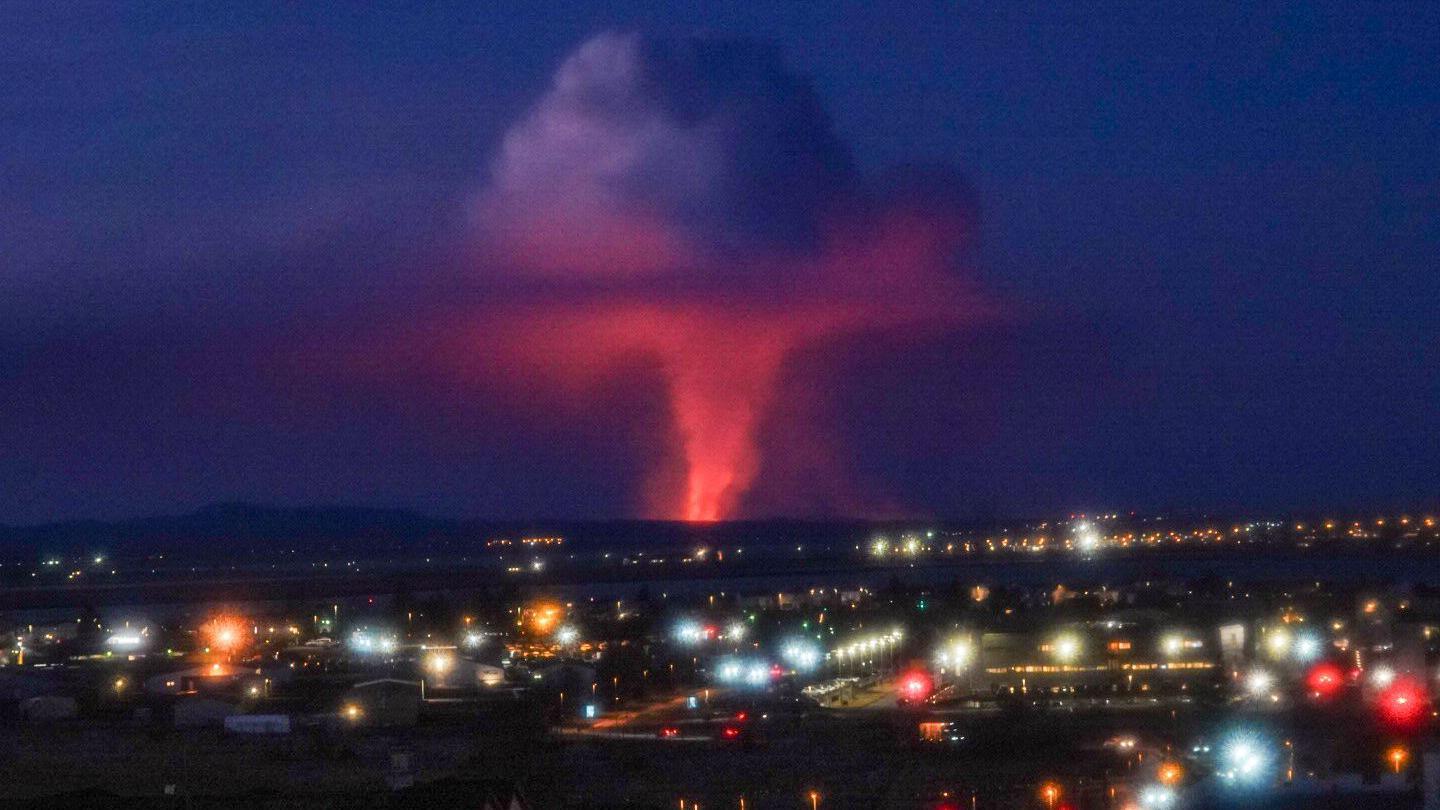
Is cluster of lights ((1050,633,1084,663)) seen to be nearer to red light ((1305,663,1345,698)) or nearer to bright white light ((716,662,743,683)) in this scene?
red light ((1305,663,1345,698))

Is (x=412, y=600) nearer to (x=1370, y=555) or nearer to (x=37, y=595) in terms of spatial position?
(x=37, y=595)

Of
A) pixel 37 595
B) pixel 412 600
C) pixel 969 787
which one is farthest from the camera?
pixel 37 595

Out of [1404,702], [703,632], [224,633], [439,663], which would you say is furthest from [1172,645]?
[224,633]

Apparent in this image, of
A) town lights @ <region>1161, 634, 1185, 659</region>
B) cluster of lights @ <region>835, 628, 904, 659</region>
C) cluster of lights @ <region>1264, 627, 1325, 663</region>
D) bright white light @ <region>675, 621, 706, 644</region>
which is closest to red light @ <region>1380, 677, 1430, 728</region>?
town lights @ <region>1161, 634, 1185, 659</region>

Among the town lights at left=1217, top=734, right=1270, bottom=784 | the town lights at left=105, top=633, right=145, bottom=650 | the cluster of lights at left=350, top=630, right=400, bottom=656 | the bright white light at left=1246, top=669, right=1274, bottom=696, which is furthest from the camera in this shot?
the town lights at left=105, top=633, right=145, bottom=650

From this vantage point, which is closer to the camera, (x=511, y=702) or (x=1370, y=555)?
(x=511, y=702)

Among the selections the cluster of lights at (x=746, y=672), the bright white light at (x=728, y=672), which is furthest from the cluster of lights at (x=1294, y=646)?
the bright white light at (x=728, y=672)

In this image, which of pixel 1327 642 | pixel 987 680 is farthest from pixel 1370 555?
pixel 987 680

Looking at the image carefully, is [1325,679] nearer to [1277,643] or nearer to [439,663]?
[1277,643]
